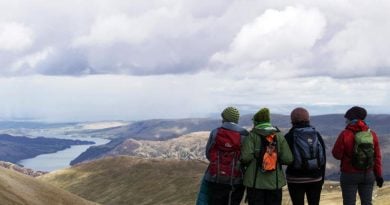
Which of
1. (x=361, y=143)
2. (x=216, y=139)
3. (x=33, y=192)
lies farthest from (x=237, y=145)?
(x=33, y=192)

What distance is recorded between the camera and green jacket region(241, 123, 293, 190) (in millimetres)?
17844

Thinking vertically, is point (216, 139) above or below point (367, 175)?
above

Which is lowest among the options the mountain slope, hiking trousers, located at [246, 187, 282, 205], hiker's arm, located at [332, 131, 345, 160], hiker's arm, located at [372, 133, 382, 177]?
the mountain slope

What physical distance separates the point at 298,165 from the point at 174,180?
15180cm

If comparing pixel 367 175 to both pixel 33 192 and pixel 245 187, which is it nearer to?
pixel 245 187

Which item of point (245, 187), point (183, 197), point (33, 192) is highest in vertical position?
point (245, 187)

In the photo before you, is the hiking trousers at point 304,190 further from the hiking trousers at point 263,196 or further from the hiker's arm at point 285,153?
the hiker's arm at point 285,153

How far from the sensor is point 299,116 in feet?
60.4

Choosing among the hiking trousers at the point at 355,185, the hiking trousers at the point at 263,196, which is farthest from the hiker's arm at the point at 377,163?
the hiking trousers at the point at 263,196

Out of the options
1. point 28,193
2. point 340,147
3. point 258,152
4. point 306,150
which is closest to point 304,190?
point 306,150

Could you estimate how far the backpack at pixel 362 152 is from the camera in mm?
18688

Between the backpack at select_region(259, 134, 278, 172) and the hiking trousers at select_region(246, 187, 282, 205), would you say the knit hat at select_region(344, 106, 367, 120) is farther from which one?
the hiking trousers at select_region(246, 187, 282, 205)

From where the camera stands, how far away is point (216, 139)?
1839 centimetres

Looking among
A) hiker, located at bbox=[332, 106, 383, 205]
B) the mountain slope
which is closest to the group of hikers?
hiker, located at bbox=[332, 106, 383, 205]
